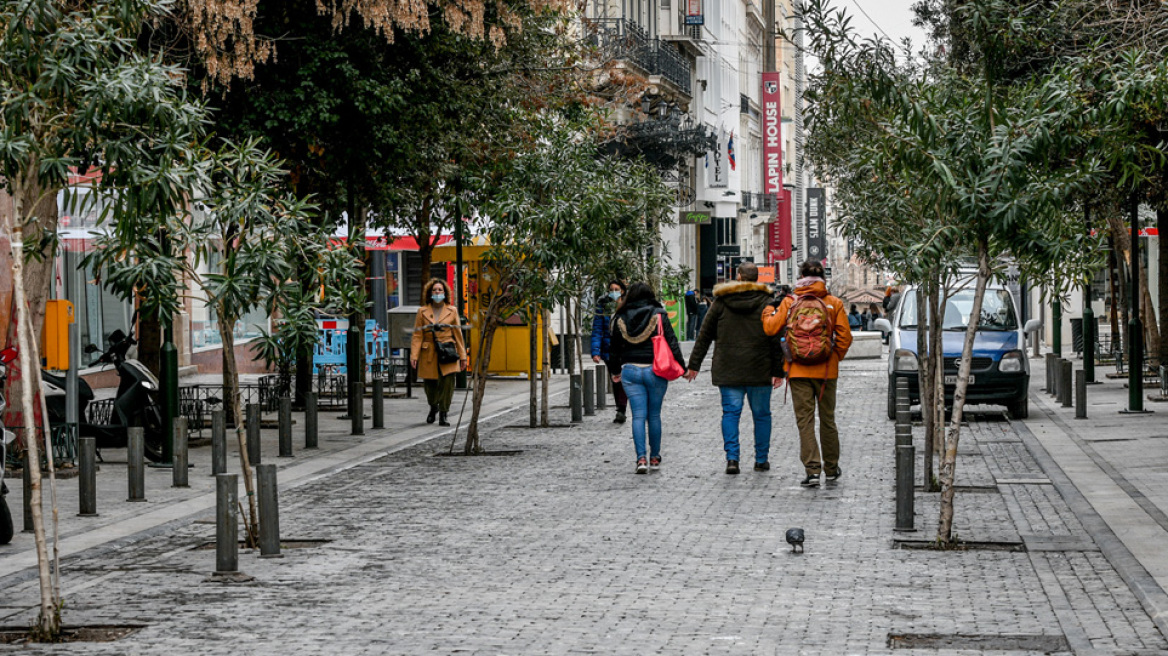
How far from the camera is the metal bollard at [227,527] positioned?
9.50 metres

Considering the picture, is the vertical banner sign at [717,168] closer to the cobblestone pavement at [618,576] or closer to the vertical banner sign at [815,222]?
the vertical banner sign at [815,222]

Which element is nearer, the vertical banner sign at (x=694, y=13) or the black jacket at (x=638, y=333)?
the black jacket at (x=638, y=333)

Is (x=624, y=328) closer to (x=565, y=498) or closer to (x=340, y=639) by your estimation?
(x=565, y=498)

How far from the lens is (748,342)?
565 inches

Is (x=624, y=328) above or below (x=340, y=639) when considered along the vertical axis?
above

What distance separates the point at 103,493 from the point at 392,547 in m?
4.35

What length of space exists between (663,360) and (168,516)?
4682mm

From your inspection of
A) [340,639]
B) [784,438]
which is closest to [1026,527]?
[340,639]

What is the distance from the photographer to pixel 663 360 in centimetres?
1499

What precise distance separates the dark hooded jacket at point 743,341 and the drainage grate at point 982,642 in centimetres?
672

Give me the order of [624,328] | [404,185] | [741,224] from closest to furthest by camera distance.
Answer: [624,328], [404,185], [741,224]

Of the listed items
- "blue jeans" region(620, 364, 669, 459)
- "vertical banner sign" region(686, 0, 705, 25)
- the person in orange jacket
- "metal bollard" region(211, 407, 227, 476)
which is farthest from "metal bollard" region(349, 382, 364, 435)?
"vertical banner sign" region(686, 0, 705, 25)

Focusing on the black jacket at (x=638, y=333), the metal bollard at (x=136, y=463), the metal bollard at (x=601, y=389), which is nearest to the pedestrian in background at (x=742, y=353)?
the black jacket at (x=638, y=333)

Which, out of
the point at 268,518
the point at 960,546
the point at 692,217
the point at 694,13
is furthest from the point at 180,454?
the point at 694,13
